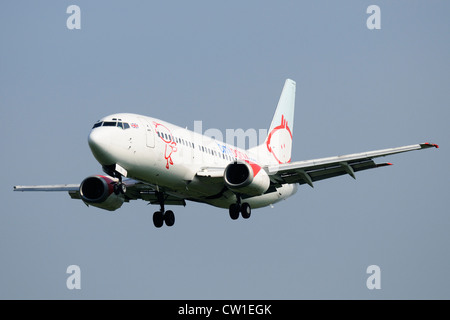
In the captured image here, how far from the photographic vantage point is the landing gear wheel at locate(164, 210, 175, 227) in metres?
43.9

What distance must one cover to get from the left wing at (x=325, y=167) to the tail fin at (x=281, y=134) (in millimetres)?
7673

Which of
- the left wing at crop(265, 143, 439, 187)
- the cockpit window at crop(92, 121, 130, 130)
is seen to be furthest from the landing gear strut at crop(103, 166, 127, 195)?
the left wing at crop(265, 143, 439, 187)

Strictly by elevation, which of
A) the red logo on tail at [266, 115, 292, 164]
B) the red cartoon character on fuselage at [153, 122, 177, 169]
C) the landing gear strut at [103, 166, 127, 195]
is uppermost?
the red logo on tail at [266, 115, 292, 164]

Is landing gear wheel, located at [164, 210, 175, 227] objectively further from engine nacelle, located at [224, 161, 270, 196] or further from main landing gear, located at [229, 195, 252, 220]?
engine nacelle, located at [224, 161, 270, 196]

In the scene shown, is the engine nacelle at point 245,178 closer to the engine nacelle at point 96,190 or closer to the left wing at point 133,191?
the left wing at point 133,191

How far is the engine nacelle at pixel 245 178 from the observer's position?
40.1 meters

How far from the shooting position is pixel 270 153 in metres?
52.6

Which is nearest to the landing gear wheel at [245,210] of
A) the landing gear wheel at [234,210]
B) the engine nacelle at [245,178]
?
the landing gear wheel at [234,210]

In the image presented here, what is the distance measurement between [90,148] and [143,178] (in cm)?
350

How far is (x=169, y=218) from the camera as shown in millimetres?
44000

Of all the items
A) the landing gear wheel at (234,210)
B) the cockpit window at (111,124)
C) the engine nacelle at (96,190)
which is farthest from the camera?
the landing gear wheel at (234,210)

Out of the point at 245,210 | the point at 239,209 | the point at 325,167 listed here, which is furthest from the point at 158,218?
the point at 325,167

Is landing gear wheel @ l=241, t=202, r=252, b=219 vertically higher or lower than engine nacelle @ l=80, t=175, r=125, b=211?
lower

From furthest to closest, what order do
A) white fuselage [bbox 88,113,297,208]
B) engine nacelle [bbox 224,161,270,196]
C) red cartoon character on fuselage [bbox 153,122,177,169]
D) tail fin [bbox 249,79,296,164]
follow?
tail fin [bbox 249,79,296,164] < engine nacelle [bbox 224,161,270,196] < red cartoon character on fuselage [bbox 153,122,177,169] < white fuselage [bbox 88,113,297,208]
